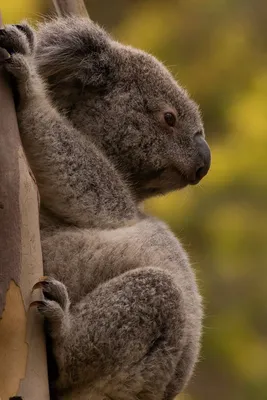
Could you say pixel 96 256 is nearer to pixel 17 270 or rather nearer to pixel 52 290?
pixel 52 290

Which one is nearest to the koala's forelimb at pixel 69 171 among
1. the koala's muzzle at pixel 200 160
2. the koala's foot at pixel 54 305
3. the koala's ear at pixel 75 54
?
the koala's ear at pixel 75 54

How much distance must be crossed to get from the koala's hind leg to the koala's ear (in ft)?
2.90

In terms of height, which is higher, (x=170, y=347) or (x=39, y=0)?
(x=39, y=0)

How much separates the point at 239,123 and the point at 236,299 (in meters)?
1.53

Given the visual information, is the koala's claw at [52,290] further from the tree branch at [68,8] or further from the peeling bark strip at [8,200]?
the tree branch at [68,8]

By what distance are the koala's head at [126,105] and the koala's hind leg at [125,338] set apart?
759 mm

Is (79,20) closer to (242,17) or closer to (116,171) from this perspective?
(116,171)

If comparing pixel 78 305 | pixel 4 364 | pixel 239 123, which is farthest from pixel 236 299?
pixel 4 364

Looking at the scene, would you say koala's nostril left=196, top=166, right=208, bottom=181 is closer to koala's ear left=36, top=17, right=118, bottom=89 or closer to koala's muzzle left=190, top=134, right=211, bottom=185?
koala's muzzle left=190, top=134, right=211, bottom=185

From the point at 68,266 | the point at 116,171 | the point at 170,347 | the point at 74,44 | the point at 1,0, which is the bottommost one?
the point at 170,347

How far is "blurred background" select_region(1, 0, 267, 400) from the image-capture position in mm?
6805

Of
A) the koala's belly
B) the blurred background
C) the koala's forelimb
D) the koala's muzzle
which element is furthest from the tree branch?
the blurred background

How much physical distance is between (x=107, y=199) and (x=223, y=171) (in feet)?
14.2

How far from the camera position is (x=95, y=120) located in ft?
11.5
